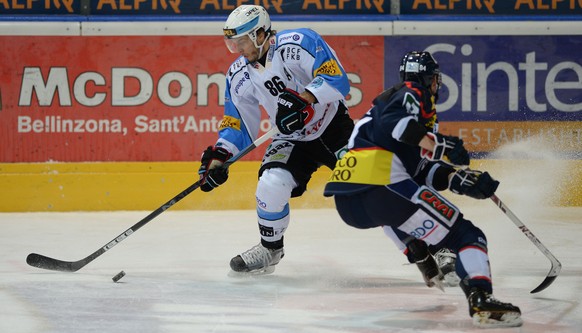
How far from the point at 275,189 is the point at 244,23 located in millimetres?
746

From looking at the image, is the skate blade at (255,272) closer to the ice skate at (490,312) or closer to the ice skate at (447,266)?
the ice skate at (447,266)

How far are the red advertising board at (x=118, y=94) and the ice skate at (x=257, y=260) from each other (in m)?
2.70

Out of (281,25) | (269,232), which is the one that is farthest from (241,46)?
(281,25)

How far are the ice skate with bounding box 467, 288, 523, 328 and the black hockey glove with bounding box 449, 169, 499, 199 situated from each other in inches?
14.3

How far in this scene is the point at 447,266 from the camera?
13.9 ft

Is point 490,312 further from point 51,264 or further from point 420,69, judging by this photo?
point 51,264

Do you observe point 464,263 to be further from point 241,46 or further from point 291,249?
point 291,249

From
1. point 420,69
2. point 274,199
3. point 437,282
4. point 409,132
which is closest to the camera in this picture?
point 409,132

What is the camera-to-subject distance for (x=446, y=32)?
A: 23.9 feet

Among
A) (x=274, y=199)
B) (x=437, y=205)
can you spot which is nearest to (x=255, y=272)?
(x=274, y=199)

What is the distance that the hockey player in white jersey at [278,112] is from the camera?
4434mm

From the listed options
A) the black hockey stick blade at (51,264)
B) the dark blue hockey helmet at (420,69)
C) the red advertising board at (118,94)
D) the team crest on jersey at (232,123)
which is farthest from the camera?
the red advertising board at (118,94)

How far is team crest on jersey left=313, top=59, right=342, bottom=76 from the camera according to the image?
4.48 meters

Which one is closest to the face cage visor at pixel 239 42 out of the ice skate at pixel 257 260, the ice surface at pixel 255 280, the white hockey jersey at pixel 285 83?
the white hockey jersey at pixel 285 83
